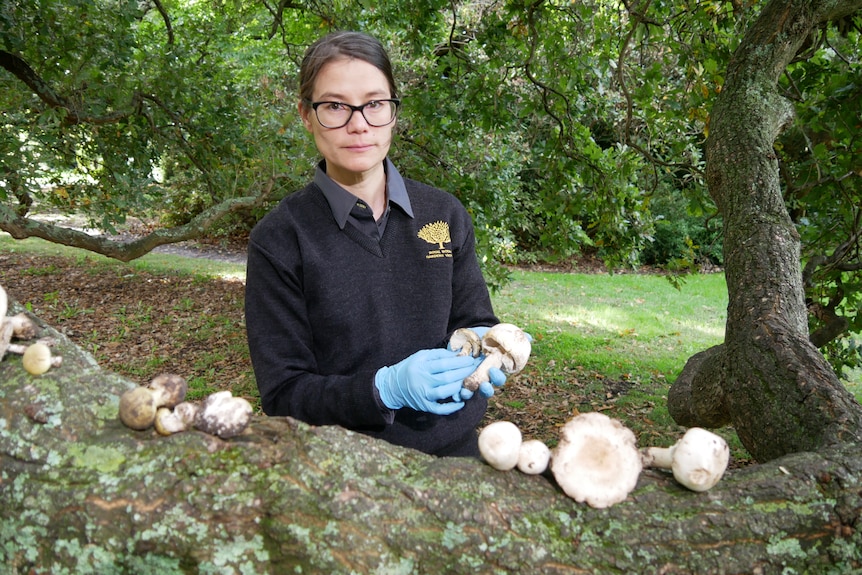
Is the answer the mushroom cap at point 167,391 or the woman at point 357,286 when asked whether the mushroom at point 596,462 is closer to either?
the woman at point 357,286

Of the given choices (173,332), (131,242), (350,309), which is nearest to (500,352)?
(350,309)

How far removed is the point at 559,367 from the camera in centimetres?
636

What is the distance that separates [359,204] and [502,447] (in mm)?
1003

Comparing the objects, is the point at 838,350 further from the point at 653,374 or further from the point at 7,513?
the point at 7,513

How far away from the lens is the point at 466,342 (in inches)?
69.4

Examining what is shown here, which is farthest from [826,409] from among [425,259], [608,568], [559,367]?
[559,367]

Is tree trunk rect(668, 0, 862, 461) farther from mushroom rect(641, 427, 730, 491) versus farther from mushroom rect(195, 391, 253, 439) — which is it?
mushroom rect(195, 391, 253, 439)

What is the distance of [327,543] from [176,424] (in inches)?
12.8

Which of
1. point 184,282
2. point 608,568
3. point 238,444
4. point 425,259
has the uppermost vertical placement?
point 425,259

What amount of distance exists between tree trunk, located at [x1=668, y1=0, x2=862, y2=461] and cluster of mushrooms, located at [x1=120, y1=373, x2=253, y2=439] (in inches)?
51.2

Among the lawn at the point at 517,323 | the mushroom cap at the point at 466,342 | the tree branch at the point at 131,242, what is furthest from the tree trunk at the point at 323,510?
the tree branch at the point at 131,242

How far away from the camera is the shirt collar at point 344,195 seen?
181 centimetres

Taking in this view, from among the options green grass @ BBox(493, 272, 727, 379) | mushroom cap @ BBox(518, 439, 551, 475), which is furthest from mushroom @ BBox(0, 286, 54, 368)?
green grass @ BBox(493, 272, 727, 379)

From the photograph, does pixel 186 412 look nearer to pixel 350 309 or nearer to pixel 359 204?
pixel 350 309
